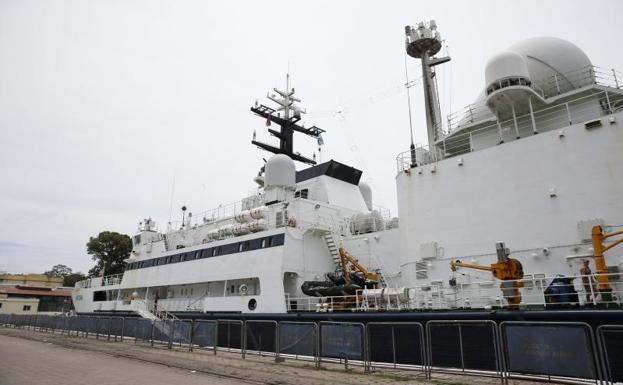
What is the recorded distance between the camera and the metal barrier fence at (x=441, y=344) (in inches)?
283

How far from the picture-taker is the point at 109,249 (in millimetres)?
57875

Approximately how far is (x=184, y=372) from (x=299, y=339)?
3361 mm

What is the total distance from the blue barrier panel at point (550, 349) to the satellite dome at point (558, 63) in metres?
11.3

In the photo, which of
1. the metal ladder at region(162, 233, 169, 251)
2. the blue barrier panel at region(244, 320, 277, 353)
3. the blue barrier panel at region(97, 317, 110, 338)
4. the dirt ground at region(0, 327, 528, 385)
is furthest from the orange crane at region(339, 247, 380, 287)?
the metal ladder at region(162, 233, 169, 251)

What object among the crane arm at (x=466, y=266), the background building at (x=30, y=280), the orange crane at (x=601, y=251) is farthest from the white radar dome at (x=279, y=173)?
the background building at (x=30, y=280)

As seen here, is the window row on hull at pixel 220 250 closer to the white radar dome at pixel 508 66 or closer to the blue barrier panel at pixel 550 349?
the white radar dome at pixel 508 66

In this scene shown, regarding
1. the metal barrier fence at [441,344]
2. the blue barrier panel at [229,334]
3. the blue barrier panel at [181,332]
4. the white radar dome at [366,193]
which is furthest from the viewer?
the white radar dome at [366,193]

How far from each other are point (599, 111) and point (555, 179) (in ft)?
11.2

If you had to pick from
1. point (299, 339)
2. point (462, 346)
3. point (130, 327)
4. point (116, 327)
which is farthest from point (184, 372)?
point (116, 327)

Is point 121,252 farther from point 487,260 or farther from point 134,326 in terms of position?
point 487,260

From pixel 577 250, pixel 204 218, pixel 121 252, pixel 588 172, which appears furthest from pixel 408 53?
pixel 121 252

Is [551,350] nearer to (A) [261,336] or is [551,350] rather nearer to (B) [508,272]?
(B) [508,272]

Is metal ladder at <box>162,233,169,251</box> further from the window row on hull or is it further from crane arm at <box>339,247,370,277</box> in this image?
crane arm at <box>339,247,370,277</box>

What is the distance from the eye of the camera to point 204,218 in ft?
92.6
